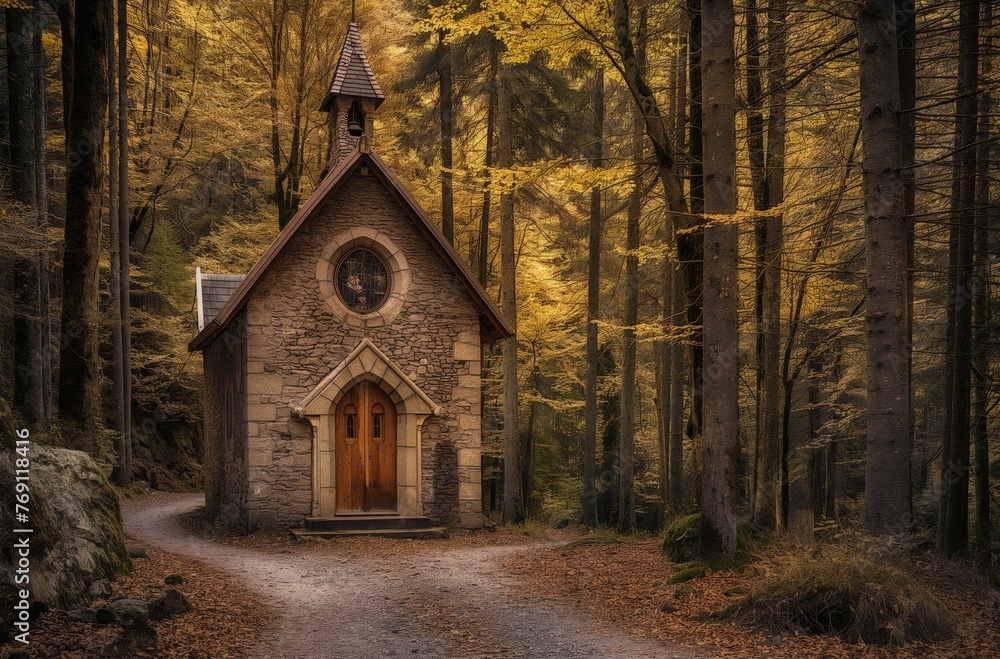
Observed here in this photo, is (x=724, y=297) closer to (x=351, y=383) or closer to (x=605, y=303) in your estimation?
(x=351, y=383)

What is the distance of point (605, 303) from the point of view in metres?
22.7

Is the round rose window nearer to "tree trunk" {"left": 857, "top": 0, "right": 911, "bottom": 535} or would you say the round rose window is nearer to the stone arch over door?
the stone arch over door

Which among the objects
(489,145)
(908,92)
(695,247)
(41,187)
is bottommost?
(695,247)

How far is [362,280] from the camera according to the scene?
51.1 feet

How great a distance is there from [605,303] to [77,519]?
55.4 feet

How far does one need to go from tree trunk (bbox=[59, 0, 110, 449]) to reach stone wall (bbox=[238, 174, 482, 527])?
421cm

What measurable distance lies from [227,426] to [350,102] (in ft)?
22.9

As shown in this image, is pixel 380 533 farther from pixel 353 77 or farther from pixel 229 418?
pixel 353 77

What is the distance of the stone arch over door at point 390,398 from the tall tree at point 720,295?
7.17 metres

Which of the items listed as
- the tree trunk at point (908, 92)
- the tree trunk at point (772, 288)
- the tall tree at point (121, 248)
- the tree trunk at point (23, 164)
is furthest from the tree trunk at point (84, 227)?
the tree trunk at point (908, 92)

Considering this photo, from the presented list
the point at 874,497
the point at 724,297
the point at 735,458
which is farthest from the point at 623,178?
the point at 874,497

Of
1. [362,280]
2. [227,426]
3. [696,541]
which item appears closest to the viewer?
[696,541]

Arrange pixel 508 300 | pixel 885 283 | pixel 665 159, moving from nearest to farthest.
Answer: pixel 885 283, pixel 665 159, pixel 508 300

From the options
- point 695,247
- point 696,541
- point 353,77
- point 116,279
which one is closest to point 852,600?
point 696,541
